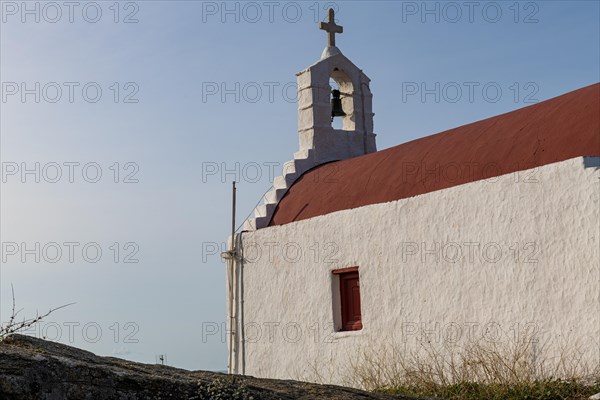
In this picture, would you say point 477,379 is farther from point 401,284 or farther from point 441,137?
point 441,137

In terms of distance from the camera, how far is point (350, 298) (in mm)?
11641

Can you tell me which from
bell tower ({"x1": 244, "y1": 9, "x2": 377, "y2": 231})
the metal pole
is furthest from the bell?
the metal pole

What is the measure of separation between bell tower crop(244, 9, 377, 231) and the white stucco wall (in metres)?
1.98

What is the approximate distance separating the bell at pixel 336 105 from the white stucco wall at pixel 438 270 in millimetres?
3376

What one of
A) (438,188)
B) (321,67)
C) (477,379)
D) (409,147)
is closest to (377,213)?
(438,188)

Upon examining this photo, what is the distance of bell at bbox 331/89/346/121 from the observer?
15586 mm

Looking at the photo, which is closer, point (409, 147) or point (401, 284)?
point (401, 284)

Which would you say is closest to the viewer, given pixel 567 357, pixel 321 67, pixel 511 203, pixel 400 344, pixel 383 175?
pixel 567 357

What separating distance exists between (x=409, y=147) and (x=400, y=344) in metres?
3.26

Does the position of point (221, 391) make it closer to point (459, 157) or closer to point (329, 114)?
point (459, 157)

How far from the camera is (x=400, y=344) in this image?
10625 millimetres

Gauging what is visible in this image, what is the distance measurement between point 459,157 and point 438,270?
163 cm

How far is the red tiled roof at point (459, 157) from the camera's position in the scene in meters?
9.66

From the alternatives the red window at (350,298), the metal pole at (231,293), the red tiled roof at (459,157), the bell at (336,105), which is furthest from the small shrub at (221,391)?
the bell at (336,105)
